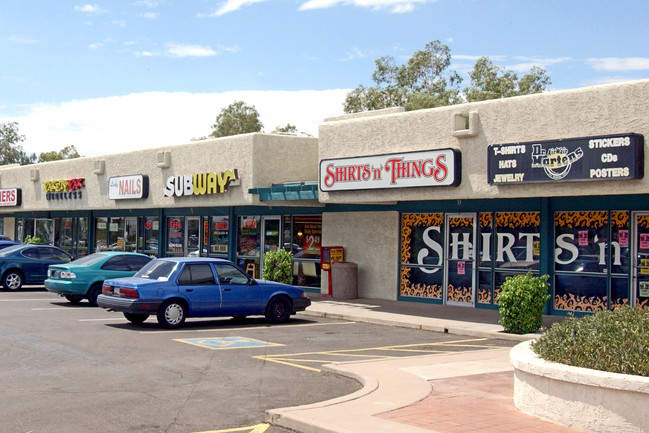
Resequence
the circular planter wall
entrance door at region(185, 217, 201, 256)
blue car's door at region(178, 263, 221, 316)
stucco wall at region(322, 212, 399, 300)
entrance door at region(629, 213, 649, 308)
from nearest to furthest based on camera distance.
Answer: the circular planter wall → blue car's door at region(178, 263, 221, 316) → entrance door at region(629, 213, 649, 308) → stucco wall at region(322, 212, 399, 300) → entrance door at region(185, 217, 201, 256)

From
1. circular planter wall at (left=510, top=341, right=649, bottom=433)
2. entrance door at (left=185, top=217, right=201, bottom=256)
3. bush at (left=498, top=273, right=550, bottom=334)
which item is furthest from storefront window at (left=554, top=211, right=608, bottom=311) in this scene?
entrance door at (left=185, top=217, right=201, bottom=256)

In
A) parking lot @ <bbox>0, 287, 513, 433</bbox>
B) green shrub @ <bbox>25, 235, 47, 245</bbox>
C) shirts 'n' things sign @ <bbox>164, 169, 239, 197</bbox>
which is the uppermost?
shirts 'n' things sign @ <bbox>164, 169, 239, 197</bbox>

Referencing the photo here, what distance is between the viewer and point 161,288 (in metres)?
15.6

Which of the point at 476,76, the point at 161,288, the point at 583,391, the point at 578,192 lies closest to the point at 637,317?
the point at 583,391

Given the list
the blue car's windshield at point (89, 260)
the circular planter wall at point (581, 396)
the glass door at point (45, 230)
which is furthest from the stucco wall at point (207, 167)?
the circular planter wall at point (581, 396)

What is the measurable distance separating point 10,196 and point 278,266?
69.6 ft

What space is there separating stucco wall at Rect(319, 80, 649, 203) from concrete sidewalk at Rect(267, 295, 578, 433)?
4.94m

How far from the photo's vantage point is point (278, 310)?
687 inches

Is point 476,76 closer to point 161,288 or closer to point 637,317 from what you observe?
point 161,288

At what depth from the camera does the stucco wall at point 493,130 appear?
15.4 metres

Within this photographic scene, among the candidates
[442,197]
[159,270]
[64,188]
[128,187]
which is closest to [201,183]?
[128,187]

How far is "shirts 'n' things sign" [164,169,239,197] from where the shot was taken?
82.3 feet

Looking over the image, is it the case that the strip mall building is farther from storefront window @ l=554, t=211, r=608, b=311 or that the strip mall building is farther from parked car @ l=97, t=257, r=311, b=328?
parked car @ l=97, t=257, r=311, b=328

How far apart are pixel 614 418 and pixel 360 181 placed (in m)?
13.5
